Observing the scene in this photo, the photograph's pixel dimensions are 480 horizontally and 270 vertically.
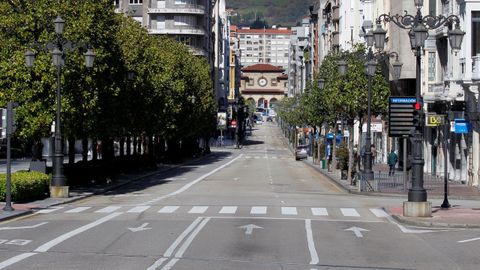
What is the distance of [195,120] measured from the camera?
9112 centimetres

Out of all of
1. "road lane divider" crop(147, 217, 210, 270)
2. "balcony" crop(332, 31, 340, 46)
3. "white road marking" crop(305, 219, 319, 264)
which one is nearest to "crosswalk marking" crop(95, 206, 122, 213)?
"road lane divider" crop(147, 217, 210, 270)

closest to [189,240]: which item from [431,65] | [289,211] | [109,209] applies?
[289,211]

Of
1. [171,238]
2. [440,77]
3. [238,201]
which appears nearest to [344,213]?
[238,201]

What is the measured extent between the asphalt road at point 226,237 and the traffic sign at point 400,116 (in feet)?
20.0

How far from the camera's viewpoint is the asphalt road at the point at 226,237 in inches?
706

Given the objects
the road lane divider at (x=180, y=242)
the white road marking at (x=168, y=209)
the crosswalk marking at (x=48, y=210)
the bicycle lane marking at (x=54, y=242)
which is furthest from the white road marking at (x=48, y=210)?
the road lane divider at (x=180, y=242)

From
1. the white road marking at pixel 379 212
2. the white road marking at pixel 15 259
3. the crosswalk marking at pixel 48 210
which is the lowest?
the white road marking at pixel 379 212

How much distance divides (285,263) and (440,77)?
4075cm

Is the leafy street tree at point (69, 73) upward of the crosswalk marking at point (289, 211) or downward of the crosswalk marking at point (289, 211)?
upward

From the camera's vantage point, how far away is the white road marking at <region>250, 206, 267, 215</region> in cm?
3115

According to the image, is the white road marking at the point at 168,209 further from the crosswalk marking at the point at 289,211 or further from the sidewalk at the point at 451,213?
the sidewalk at the point at 451,213

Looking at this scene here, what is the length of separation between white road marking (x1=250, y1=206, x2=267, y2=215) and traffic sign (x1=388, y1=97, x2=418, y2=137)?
12011mm

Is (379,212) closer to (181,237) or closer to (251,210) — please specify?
(251,210)

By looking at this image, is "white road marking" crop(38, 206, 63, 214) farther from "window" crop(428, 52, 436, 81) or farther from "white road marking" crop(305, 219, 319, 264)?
"window" crop(428, 52, 436, 81)
